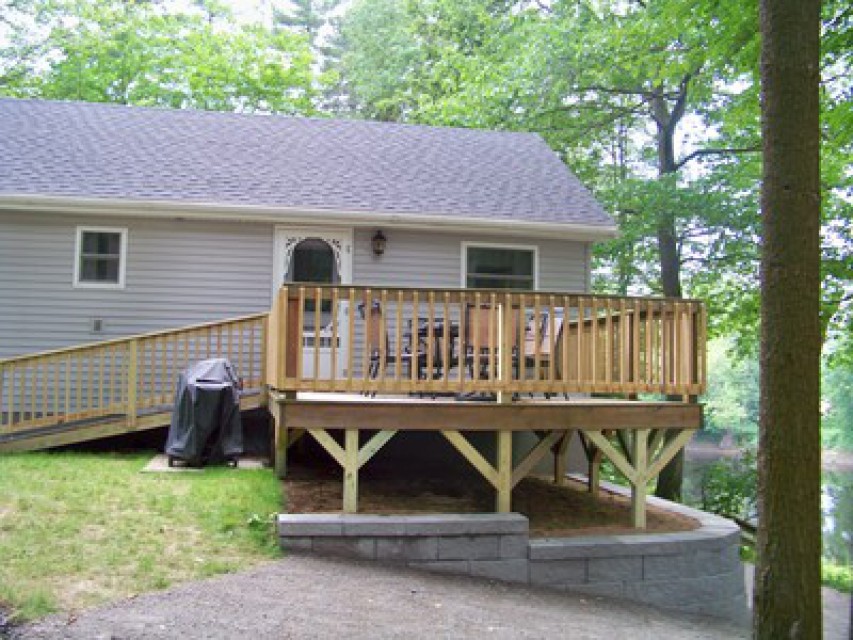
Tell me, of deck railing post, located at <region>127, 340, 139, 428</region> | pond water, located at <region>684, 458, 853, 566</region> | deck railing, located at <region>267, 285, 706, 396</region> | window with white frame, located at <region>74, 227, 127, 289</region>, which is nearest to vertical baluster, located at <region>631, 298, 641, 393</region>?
deck railing, located at <region>267, 285, 706, 396</region>

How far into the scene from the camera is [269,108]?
69.7 feet

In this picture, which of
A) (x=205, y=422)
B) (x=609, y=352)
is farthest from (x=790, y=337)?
(x=205, y=422)

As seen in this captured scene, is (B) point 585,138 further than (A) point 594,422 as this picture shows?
Yes

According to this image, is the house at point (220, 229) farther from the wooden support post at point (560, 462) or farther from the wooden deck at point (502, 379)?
the wooden deck at point (502, 379)

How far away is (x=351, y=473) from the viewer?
17.9 feet

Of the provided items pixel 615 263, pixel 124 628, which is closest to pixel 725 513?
pixel 615 263

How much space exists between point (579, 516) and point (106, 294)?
6.45 metres

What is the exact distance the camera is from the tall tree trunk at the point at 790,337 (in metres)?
3.04

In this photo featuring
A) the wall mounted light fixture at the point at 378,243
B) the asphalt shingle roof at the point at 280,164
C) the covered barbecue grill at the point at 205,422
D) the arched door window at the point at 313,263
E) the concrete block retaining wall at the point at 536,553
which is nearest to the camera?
the concrete block retaining wall at the point at 536,553

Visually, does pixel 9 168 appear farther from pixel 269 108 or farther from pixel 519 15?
pixel 269 108

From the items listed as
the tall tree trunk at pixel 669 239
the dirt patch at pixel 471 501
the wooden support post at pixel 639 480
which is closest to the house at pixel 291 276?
the wooden support post at pixel 639 480

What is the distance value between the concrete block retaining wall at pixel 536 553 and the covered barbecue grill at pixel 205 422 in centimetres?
211

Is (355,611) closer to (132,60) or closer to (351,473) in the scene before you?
(351,473)

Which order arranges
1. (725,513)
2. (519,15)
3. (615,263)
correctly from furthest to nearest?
(615,263) < (519,15) < (725,513)
